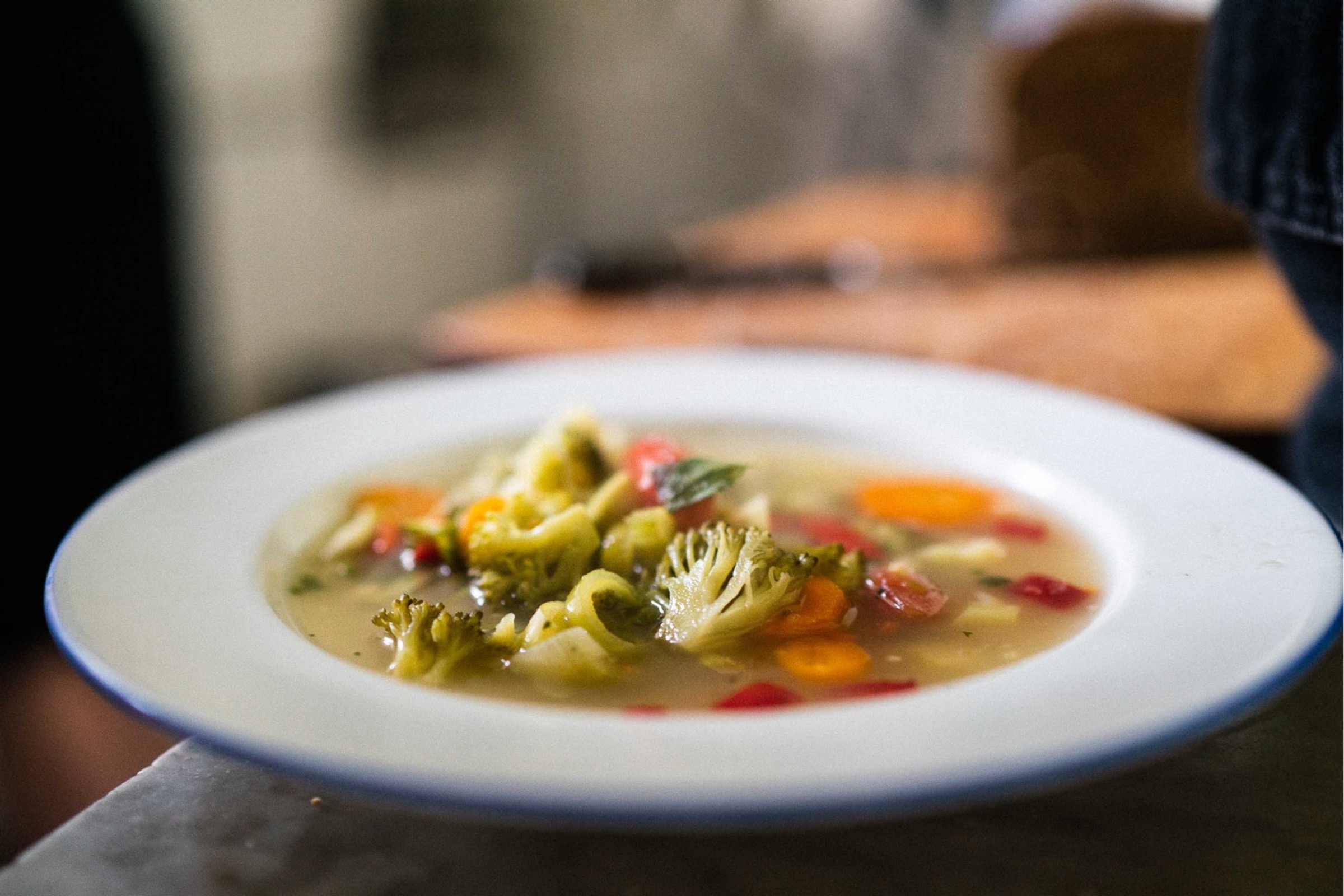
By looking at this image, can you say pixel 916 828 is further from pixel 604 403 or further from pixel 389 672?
pixel 604 403

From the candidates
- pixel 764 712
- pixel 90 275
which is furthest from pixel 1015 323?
pixel 90 275

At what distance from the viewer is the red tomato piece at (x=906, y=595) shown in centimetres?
115

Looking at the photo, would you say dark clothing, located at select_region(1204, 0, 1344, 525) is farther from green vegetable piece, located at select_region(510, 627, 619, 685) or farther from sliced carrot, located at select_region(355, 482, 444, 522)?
sliced carrot, located at select_region(355, 482, 444, 522)

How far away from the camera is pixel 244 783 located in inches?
38.1

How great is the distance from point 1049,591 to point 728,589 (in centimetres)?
38

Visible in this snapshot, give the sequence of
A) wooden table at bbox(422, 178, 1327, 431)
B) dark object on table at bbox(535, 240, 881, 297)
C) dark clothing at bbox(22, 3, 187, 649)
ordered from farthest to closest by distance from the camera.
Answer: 1. dark clothing at bbox(22, 3, 187, 649)
2. dark object on table at bbox(535, 240, 881, 297)
3. wooden table at bbox(422, 178, 1327, 431)

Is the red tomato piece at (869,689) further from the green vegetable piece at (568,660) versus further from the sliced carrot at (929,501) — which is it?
the sliced carrot at (929,501)

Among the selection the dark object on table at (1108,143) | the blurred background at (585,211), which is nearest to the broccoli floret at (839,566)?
the blurred background at (585,211)

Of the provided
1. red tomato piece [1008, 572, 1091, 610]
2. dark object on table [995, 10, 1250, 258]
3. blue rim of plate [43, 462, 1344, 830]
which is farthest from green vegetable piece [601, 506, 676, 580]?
dark object on table [995, 10, 1250, 258]

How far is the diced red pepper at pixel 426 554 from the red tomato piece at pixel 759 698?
0.46m

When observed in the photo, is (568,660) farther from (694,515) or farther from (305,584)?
(305,584)

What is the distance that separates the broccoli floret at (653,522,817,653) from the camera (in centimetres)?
104

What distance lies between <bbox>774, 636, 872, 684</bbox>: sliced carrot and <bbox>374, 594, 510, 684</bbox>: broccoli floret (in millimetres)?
265

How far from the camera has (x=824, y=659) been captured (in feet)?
3.40
